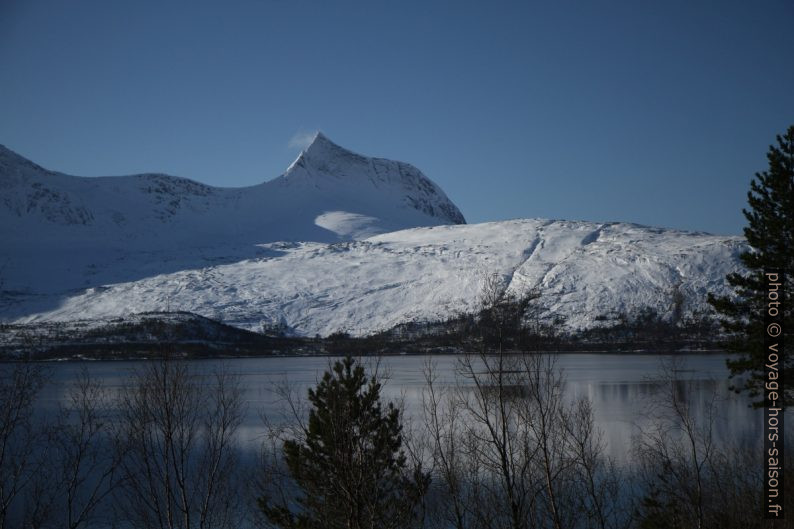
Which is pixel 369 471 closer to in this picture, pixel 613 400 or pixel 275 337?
pixel 613 400

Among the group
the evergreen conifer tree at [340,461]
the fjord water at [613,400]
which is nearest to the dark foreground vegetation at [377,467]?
the evergreen conifer tree at [340,461]

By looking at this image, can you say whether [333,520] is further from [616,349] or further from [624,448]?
[616,349]

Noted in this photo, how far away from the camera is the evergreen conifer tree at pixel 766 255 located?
74.3 feet

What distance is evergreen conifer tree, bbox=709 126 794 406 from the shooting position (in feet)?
74.3

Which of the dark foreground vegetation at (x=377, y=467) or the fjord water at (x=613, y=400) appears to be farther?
the fjord water at (x=613, y=400)

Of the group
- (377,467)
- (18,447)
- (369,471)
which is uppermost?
(369,471)

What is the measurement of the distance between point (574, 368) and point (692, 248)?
362ft

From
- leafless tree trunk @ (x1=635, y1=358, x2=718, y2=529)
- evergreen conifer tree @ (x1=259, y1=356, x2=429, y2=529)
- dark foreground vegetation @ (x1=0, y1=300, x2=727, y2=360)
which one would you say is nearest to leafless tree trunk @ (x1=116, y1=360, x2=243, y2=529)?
evergreen conifer tree @ (x1=259, y1=356, x2=429, y2=529)

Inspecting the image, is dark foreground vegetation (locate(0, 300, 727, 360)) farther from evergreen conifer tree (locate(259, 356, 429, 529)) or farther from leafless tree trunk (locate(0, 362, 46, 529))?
evergreen conifer tree (locate(259, 356, 429, 529))

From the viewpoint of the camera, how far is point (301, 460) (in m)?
17.2

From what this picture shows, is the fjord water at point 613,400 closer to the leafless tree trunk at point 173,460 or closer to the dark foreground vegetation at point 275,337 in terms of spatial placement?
the leafless tree trunk at point 173,460

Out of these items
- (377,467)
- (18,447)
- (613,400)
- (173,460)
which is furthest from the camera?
(613,400)

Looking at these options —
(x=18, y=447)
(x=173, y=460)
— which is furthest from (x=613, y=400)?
(x=18, y=447)

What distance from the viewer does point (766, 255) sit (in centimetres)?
2316
